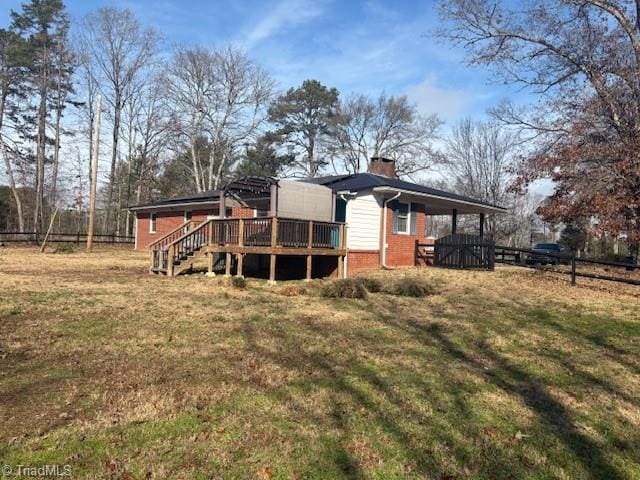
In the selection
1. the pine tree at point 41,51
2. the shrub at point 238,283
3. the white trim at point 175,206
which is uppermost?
the pine tree at point 41,51

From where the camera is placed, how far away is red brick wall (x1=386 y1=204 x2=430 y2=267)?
54.5ft

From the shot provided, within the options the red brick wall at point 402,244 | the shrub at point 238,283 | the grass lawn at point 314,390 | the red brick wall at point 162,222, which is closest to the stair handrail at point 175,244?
the shrub at point 238,283

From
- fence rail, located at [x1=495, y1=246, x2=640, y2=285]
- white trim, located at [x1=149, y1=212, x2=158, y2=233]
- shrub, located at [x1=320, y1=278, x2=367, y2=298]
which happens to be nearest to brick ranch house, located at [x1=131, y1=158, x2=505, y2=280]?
shrub, located at [x1=320, y1=278, x2=367, y2=298]

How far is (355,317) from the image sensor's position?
8.23 metres

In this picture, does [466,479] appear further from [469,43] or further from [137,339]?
[469,43]

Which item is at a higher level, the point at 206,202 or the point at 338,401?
the point at 206,202

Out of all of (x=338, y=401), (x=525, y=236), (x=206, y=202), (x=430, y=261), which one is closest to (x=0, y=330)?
(x=338, y=401)

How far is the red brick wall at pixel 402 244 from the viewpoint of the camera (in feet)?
54.5

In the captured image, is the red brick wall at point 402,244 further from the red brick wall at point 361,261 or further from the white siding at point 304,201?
the white siding at point 304,201

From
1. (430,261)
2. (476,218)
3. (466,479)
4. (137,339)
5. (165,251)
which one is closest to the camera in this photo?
(466,479)

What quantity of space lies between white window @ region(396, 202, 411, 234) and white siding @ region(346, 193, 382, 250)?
1233mm

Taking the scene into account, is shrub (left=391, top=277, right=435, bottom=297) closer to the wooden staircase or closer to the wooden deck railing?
the wooden deck railing

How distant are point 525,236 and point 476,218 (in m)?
9.56
